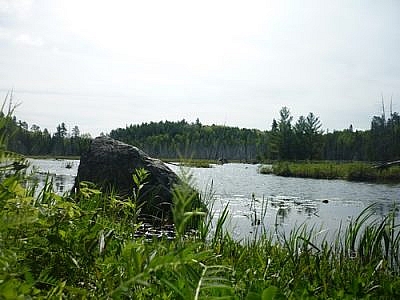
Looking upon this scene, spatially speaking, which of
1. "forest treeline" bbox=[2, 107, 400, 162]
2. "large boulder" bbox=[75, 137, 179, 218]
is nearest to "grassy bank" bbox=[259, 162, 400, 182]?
"forest treeline" bbox=[2, 107, 400, 162]

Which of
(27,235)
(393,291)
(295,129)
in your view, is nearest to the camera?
(27,235)

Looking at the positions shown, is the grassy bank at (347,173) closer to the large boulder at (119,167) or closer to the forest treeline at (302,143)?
the forest treeline at (302,143)

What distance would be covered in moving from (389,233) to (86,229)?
4.09 meters

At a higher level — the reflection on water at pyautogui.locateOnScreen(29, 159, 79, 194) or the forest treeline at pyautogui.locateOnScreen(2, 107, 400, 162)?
the forest treeline at pyautogui.locateOnScreen(2, 107, 400, 162)

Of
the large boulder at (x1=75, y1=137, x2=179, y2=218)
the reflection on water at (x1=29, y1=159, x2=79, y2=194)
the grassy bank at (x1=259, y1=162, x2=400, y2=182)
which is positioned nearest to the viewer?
the reflection on water at (x1=29, y1=159, x2=79, y2=194)

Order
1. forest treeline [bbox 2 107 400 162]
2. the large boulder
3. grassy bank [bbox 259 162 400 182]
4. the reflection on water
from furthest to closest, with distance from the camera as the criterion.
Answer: forest treeline [bbox 2 107 400 162] < grassy bank [bbox 259 162 400 182] < the large boulder < the reflection on water

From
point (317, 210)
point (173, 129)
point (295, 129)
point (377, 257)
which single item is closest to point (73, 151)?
point (173, 129)

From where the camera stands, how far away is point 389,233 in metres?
5.40

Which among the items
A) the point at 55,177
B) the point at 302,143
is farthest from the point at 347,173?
the point at 302,143

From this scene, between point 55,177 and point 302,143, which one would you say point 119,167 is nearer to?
point 55,177

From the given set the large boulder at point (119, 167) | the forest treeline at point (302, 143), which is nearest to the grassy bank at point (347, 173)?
the forest treeline at point (302, 143)

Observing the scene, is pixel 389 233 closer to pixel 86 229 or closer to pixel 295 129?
pixel 86 229

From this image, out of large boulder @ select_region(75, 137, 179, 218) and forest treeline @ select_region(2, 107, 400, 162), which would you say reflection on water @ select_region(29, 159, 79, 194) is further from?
forest treeline @ select_region(2, 107, 400, 162)

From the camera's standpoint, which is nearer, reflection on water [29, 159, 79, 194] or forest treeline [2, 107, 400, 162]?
reflection on water [29, 159, 79, 194]
